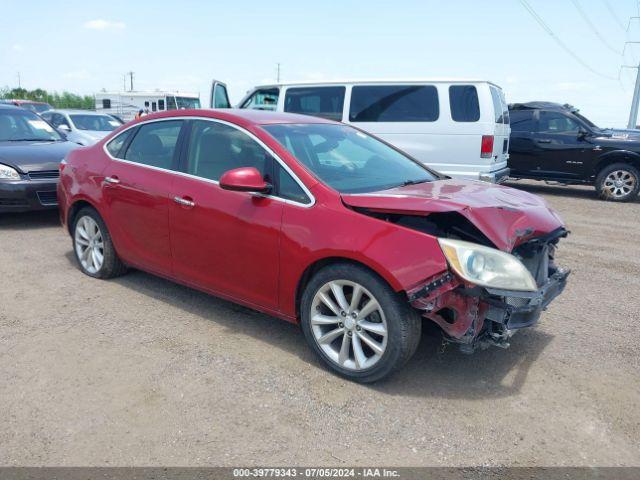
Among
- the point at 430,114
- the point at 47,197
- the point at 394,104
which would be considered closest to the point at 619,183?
the point at 430,114

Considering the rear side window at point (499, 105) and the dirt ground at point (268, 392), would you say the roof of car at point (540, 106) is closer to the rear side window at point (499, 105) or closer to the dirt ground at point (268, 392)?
the rear side window at point (499, 105)

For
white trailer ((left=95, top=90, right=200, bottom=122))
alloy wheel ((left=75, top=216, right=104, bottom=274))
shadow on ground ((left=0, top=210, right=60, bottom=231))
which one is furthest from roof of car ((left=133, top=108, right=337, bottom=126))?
white trailer ((left=95, top=90, right=200, bottom=122))

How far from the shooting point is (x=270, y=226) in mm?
3607

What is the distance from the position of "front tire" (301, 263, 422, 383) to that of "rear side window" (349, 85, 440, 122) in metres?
6.31

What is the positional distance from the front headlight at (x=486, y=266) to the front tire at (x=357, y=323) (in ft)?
1.26

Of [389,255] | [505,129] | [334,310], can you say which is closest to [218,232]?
[334,310]

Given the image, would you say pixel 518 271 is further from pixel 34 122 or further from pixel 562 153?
pixel 562 153

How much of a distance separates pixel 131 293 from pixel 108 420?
205cm

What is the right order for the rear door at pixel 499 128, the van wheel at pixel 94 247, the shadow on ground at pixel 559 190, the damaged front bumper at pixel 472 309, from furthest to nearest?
1. the shadow on ground at pixel 559 190
2. the rear door at pixel 499 128
3. the van wheel at pixel 94 247
4. the damaged front bumper at pixel 472 309

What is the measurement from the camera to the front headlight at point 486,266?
9.79 feet

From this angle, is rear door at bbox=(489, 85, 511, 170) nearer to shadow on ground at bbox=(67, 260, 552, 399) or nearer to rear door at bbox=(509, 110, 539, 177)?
rear door at bbox=(509, 110, 539, 177)

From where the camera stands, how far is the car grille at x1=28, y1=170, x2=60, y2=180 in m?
7.13

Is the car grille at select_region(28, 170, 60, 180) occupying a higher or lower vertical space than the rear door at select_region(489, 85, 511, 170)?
lower

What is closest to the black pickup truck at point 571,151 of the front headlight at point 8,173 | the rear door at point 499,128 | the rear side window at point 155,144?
the rear door at point 499,128
